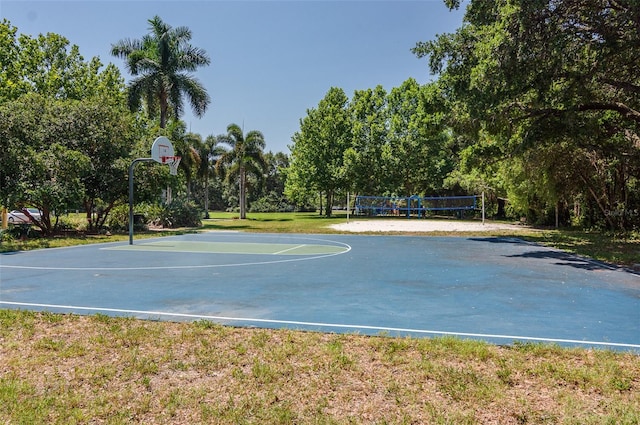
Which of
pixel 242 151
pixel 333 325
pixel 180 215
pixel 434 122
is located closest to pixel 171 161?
pixel 180 215

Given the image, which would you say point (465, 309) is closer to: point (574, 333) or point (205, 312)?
point (574, 333)

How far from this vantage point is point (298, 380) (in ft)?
12.0

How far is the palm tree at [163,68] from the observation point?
83.9 feet

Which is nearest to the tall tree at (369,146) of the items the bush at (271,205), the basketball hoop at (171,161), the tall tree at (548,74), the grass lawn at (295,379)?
the basketball hoop at (171,161)

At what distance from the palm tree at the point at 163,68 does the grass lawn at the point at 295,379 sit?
23277 mm

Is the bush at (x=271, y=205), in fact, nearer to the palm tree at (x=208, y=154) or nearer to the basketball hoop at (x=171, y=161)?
the palm tree at (x=208, y=154)

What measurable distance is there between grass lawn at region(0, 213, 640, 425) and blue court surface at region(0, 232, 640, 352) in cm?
61

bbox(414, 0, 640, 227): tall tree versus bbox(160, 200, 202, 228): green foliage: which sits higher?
bbox(414, 0, 640, 227): tall tree

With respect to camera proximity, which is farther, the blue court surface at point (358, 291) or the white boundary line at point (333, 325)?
the blue court surface at point (358, 291)

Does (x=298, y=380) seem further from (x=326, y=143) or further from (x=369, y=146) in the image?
(x=326, y=143)

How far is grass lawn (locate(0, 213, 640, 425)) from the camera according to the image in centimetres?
306

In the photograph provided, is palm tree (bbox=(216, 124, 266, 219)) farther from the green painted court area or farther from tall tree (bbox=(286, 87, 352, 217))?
the green painted court area

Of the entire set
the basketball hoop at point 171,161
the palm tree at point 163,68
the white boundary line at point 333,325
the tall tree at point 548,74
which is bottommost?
the white boundary line at point 333,325

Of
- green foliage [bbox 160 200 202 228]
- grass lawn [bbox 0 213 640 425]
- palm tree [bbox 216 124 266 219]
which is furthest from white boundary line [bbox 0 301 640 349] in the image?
palm tree [bbox 216 124 266 219]
